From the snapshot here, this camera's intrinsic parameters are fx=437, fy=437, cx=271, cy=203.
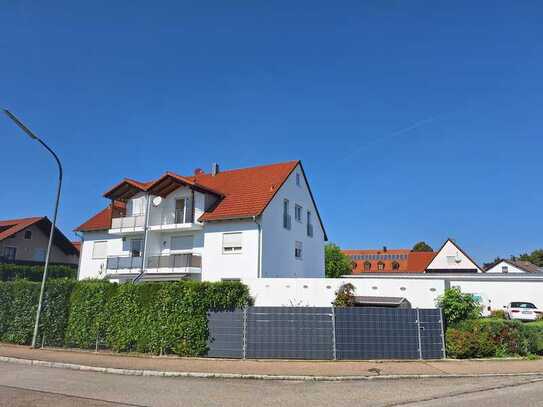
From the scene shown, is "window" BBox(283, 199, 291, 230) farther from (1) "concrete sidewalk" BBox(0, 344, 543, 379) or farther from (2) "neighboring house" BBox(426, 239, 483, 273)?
(2) "neighboring house" BBox(426, 239, 483, 273)

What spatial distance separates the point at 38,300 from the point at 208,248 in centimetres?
1049

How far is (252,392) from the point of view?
31.6 ft

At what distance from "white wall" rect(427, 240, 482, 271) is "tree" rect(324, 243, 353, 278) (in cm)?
1497

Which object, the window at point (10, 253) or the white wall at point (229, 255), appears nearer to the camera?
the white wall at point (229, 255)

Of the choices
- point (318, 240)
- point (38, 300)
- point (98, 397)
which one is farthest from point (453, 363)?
point (318, 240)

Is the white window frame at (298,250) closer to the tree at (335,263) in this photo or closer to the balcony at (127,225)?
the balcony at (127,225)

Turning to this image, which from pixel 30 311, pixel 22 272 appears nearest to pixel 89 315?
pixel 30 311

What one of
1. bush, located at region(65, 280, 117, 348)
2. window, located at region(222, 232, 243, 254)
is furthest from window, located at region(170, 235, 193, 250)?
bush, located at region(65, 280, 117, 348)

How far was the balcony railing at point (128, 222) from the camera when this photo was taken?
29.7 meters

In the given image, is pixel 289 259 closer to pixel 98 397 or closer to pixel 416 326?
pixel 416 326

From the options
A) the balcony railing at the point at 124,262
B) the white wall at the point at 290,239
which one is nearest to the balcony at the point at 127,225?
the balcony railing at the point at 124,262

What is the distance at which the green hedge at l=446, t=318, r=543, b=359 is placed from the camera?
14031mm

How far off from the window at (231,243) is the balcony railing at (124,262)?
634 centimetres

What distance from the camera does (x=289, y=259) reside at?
28.3 metres
